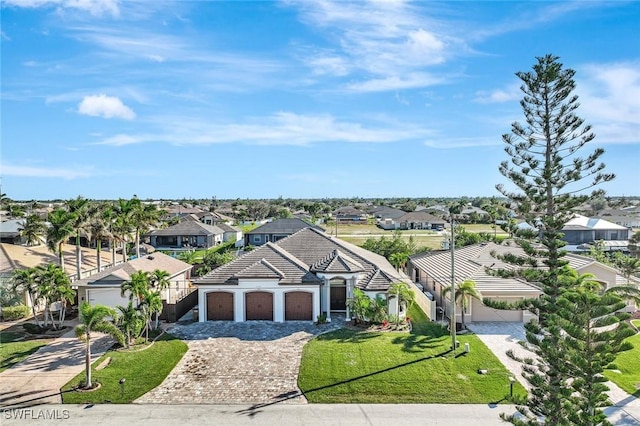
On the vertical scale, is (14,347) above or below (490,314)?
below

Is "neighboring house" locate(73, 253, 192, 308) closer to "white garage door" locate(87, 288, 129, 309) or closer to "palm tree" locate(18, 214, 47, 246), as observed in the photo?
"white garage door" locate(87, 288, 129, 309)

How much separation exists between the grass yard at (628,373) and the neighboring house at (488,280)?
5.11 metres

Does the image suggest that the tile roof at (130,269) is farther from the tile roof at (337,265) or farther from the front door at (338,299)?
the front door at (338,299)

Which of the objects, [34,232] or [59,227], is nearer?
[59,227]

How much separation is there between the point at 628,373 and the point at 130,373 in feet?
75.3

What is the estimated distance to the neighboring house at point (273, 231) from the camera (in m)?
62.2

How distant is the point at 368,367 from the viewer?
20734 millimetres

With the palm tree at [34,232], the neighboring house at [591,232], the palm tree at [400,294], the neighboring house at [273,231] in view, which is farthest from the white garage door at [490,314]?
the neighboring house at [591,232]

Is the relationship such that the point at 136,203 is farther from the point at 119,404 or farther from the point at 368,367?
the point at 368,367

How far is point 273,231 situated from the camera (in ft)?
205

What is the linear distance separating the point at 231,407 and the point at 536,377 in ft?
36.5

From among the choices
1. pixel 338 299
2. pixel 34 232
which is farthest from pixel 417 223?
pixel 34 232

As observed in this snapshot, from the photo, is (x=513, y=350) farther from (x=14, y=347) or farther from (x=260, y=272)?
(x=14, y=347)

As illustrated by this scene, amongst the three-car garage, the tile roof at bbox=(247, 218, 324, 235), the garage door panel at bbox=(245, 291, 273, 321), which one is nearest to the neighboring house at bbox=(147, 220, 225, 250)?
the tile roof at bbox=(247, 218, 324, 235)
